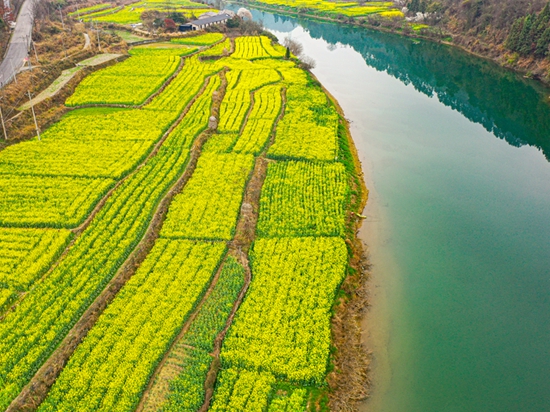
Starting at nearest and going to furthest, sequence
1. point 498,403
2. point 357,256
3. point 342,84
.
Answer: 1. point 498,403
2. point 357,256
3. point 342,84

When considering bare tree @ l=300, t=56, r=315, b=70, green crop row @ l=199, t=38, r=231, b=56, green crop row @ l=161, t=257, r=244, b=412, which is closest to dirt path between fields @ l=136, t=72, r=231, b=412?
green crop row @ l=161, t=257, r=244, b=412

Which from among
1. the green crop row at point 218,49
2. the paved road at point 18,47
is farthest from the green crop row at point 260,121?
the paved road at point 18,47

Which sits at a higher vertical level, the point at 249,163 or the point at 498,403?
the point at 249,163

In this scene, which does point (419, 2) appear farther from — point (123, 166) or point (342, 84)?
point (123, 166)

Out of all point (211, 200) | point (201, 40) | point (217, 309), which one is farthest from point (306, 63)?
point (217, 309)

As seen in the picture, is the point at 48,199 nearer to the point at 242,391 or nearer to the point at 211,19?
the point at 242,391

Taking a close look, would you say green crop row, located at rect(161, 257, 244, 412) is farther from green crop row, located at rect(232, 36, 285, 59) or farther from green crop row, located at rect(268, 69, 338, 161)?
green crop row, located at rect(232, 36, 285, 59)

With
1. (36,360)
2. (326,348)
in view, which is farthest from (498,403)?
(36,360)

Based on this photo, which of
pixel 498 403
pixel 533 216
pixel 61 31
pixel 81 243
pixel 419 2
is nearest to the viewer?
pixel 498 403
